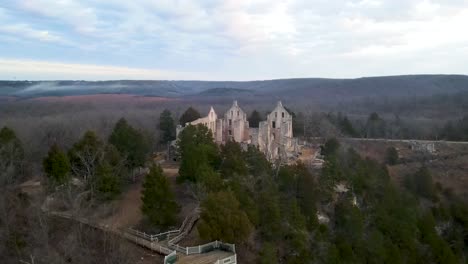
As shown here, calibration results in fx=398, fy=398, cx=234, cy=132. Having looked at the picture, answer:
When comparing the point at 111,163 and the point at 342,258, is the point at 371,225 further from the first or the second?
the point at 111,163

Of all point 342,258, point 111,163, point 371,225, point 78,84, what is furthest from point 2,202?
point 78,84

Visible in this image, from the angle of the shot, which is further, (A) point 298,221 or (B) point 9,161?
(B) point 9,161

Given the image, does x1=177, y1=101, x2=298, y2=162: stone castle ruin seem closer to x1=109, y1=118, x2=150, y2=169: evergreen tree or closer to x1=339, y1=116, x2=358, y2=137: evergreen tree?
x1=109, y1=118, x2=150, y2=169: evergreen tree

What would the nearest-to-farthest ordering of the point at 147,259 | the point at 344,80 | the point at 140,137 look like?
the point at 147,259 < the point at 140,137 < the point at 344,80

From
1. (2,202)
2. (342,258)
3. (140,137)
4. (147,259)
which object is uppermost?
(140,137)

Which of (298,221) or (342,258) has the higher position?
(298,221)

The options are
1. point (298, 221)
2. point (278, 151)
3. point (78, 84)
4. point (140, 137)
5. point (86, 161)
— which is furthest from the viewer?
point (78, 84)

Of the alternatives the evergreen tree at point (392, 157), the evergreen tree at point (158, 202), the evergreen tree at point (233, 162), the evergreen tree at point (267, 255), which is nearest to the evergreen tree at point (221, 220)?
the evergreen tree at point (267, 255)

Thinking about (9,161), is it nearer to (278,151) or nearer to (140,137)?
(140,137)
